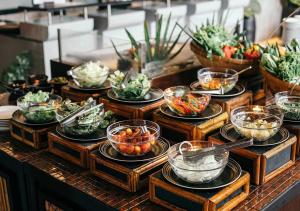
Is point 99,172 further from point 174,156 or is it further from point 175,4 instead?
point 175,4

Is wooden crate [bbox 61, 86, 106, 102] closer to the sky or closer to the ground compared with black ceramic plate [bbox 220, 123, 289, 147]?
closer to the sky

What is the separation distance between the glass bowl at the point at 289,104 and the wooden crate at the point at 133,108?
485 millimetres

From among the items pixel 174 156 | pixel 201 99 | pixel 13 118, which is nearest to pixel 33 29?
pixel 13 118

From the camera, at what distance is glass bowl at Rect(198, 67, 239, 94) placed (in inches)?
77.0

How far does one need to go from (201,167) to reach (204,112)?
460mm

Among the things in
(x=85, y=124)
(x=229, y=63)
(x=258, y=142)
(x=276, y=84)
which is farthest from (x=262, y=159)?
(x=229, y=63)

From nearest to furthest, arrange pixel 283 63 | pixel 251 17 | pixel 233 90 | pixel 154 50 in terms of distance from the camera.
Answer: pixel 283 63 → pixel 233 90 → pixel 154 50 → pixel 251 17

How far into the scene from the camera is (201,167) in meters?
1.35

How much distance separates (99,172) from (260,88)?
3.38 feet

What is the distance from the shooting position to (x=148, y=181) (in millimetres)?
1517

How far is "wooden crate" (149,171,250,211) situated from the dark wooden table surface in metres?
0.03

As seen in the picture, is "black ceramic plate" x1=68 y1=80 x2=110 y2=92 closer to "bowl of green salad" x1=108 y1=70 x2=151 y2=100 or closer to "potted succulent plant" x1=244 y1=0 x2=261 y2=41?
"bowl of green salad" x1=108 y1=70 x2=151 y2=100

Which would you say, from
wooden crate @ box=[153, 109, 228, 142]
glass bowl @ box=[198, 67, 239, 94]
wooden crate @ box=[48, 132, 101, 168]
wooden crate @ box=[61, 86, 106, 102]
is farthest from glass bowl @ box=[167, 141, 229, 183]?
wooden crate @ box=[61, 86, 106, 102]

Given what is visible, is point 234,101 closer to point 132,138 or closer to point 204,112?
point 204,112
